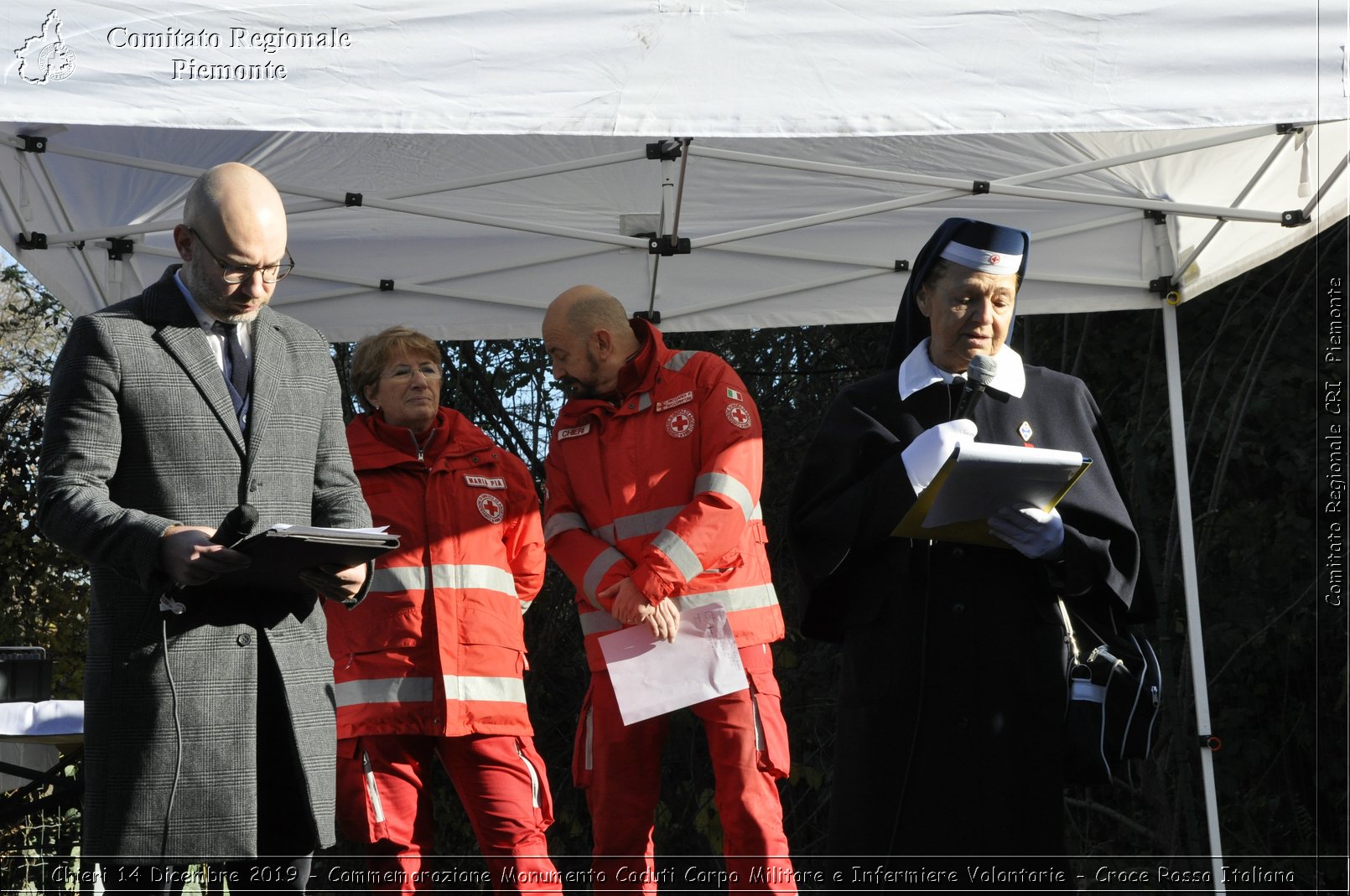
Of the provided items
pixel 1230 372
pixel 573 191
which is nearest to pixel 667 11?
pixel 573 191

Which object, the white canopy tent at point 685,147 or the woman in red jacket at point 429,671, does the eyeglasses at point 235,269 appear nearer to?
the white canopy tent at point 685,147

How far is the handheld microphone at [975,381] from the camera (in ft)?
8.24

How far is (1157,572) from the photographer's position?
6.11 m

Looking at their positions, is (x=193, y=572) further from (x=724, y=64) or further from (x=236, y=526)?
(x=724, y=64)

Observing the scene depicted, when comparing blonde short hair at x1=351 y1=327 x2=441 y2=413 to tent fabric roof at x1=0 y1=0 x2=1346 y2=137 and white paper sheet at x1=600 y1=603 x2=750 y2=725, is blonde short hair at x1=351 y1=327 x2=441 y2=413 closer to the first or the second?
white paper sheet at x1=600 y1=603 x2=750 y2=725

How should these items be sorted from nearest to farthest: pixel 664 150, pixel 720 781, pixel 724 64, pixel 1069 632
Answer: pixel 1069 632 → pixel 724 64 → pixel 720 781 → pixel 664 150

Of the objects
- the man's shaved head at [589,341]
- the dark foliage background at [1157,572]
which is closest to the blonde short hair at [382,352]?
the man's shaved head at [589,341]

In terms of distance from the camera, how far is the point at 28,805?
436cm

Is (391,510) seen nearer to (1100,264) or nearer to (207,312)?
(207,312)

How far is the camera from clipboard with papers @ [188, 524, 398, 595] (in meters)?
2.21

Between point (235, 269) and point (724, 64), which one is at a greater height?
point (724, 64)

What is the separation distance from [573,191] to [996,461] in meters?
2.92

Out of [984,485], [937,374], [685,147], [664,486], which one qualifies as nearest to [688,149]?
[685,147]

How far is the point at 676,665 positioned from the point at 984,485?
145cm
